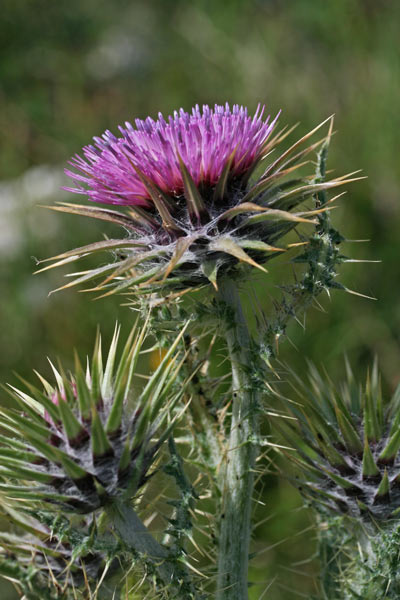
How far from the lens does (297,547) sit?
4.79m

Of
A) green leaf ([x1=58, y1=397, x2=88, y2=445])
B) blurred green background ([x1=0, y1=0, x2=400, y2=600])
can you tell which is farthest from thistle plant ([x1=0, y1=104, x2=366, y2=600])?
blurred green background ([x1=0, y1=0, x2=400, y2=600])

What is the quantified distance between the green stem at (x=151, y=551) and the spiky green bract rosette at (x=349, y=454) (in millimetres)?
629

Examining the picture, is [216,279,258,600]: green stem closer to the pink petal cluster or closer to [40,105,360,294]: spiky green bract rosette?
[40,105,360,294]: spiky green bract rosette

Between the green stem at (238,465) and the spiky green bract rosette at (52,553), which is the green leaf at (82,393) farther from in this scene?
the green stem at (238,465)

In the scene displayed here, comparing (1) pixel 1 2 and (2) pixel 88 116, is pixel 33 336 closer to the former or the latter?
(2) pixel 88 116

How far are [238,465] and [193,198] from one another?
1.13 metres

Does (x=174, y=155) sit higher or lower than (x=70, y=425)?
higher

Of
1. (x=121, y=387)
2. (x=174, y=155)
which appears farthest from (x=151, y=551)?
(x=174, y=155)

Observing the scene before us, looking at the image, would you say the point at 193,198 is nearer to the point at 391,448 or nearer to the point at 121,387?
the point at 121,387

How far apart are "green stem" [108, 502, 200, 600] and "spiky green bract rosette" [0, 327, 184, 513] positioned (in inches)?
5.5

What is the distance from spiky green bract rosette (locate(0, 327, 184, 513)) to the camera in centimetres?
213

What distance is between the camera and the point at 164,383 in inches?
93.7

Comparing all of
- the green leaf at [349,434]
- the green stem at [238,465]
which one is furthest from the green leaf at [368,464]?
the green stem at [238,465]

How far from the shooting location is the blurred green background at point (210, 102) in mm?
5492
